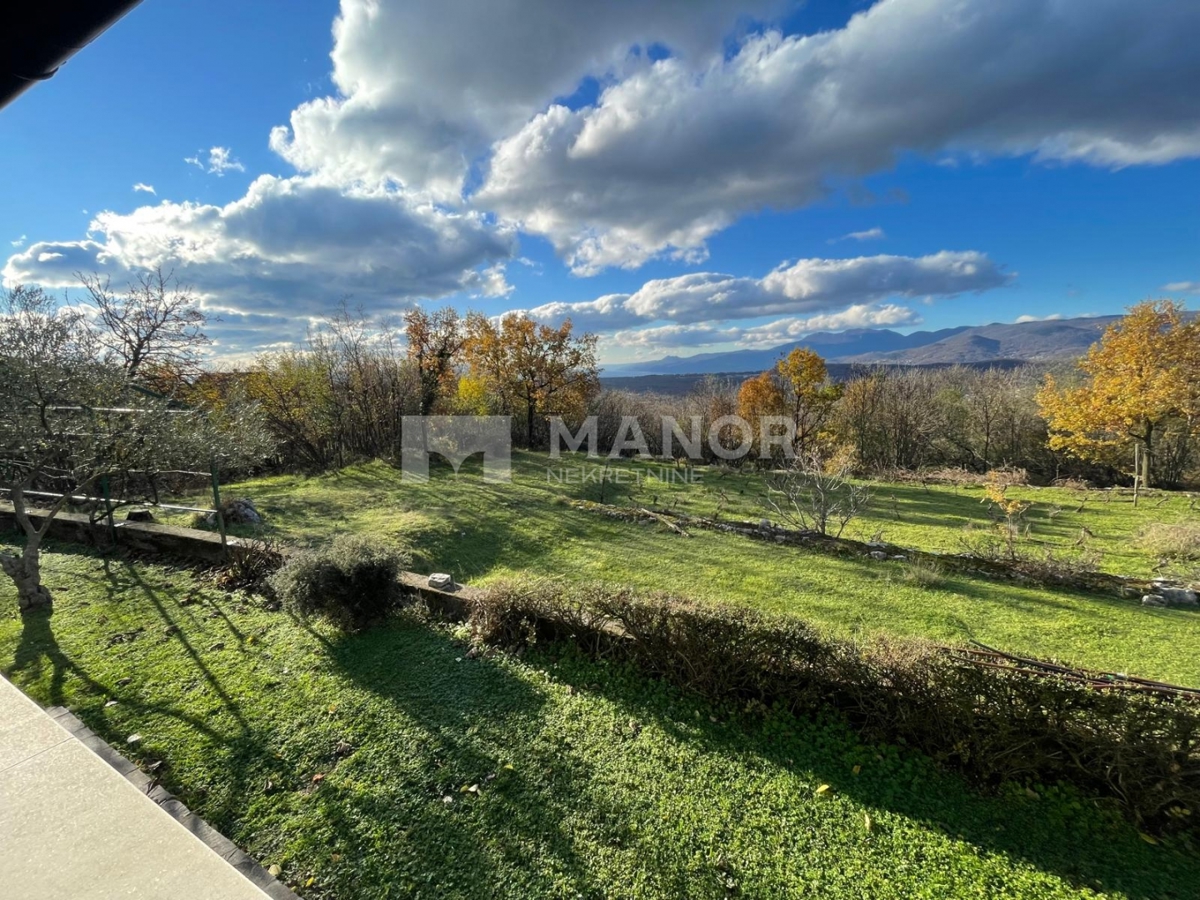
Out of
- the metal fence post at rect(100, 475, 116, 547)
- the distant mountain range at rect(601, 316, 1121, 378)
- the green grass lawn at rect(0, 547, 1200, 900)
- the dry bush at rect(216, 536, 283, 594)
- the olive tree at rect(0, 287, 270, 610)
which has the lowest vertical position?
the green grass lawn at rect(0, 547, 1200, 900)

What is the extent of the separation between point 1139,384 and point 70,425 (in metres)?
22.7

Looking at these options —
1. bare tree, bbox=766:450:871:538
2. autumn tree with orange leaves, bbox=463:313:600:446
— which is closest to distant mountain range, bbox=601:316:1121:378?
autumn tree with orange leaves, bbox=463:313:600:446

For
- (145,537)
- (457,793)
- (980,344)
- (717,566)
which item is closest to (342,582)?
(457,793)

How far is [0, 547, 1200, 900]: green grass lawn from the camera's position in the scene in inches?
81.3

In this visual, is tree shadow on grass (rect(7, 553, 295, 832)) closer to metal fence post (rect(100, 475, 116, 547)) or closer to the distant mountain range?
metal fence post (rect(100, 475, 116, 547))

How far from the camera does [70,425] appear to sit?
13.6 ft

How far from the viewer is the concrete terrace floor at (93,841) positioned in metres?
1.91

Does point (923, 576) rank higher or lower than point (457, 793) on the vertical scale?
lower

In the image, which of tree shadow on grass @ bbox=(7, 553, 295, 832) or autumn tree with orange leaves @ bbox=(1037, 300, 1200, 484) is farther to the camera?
autumn tree with orange leaves @ bbox=(1037, 300, 1200, 484)

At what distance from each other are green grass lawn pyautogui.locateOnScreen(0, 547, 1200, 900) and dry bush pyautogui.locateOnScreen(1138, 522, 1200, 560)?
8138 mm

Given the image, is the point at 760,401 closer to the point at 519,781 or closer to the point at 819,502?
the point at 819,502

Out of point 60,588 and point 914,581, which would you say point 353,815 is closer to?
point 60,588

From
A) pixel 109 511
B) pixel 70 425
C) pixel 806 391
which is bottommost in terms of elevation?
pixel 109 511

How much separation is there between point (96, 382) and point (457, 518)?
536 centimetres
